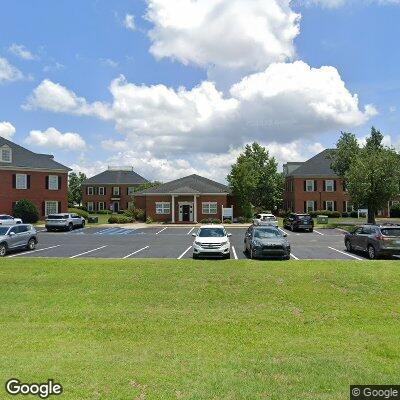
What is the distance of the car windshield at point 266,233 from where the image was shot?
20797mm

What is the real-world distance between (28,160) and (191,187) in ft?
65.4

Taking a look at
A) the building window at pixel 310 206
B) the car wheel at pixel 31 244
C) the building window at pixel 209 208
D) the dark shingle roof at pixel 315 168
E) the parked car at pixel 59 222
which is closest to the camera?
the car wheel at pixel 31 244

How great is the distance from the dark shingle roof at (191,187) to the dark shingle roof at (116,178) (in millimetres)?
32538

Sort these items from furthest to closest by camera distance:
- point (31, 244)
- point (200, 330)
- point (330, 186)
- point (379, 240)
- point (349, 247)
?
1. point (330, 186)
2. point (31, 244)
3. point (349, 247)
4. point (379, 240)
5. point (200, 330)

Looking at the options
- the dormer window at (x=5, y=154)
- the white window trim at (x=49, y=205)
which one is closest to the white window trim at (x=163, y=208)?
the white window trim at (x=49, y=205)

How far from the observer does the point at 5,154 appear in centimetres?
5066

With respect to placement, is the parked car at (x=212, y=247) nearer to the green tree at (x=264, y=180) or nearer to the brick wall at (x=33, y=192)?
the brick wall at (x=33, y=192)

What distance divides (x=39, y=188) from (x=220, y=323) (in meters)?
46.9

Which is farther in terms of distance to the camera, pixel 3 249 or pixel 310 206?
pixel 310 206

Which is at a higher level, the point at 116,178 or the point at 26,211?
the point at 116,178

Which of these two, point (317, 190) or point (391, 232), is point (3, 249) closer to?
point (391, 232)

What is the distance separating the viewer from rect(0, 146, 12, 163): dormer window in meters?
50.4

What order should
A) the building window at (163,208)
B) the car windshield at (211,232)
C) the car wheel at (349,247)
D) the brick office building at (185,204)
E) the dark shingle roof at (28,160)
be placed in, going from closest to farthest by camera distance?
the car windshield at (211,232), the car wheel at (349,247), the dark shingle roof at (28,160), the brick office building at (185,204), the building window at (163,208)

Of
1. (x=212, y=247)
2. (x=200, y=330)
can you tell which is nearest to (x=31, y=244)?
(x=212, y=247)
